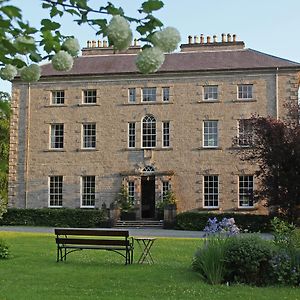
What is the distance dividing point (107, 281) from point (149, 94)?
2359 centimetres

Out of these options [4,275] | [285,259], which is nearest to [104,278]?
[4,275]

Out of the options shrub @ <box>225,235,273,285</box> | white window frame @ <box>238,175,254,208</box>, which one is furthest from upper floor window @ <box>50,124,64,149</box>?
shrub @ <box>225,235,273,285</box>

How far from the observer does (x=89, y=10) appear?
9.90ft

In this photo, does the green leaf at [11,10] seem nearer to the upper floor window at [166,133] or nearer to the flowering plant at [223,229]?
the flowering plant at [223,229]

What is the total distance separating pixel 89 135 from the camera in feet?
110

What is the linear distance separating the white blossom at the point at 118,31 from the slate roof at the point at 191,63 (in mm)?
29334

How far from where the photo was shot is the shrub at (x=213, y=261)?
400 inches

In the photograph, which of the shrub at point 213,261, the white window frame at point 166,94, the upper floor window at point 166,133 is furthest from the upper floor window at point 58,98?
the shrub at point 213,261

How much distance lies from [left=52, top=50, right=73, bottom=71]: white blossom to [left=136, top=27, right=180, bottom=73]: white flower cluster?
42 centimetres

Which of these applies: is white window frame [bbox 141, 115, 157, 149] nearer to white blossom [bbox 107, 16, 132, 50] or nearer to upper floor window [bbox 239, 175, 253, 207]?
upper floor window [bbox 239, 175, 253, 207]

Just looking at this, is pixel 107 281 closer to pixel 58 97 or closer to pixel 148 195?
pixel 148 195

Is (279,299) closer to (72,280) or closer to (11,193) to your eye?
(72,280)

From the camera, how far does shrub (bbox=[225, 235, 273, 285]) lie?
10195mm

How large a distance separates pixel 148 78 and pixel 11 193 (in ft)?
34.9
